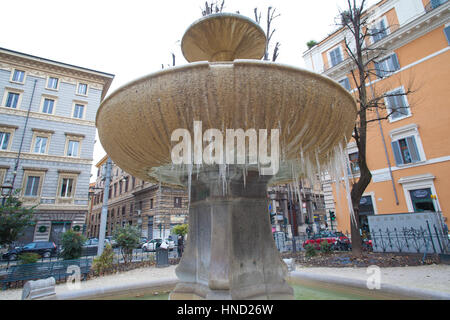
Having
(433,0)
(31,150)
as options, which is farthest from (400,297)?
(31,150)

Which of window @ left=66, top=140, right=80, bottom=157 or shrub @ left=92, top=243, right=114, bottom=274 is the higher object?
window @ left=66, top=140, right=80, bottom=157

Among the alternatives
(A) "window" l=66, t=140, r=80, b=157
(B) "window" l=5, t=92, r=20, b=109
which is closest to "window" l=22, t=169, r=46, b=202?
(A) "window" l=66, t=140, r=80, b=157

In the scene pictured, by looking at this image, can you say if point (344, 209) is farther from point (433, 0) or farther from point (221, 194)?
point (221, 194)

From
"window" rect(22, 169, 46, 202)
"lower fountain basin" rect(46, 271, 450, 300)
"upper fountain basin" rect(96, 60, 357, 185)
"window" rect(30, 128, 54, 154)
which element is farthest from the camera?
"window" rect(30, 128, 54, 154)

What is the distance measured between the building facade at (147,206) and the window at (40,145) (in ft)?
18.5

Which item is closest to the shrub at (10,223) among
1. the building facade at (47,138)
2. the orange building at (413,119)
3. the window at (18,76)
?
the building facade at (47,138)

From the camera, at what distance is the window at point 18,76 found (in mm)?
22828

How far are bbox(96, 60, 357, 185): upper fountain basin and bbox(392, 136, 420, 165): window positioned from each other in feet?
58.6

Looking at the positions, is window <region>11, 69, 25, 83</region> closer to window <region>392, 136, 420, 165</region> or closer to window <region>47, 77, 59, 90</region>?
window <region>47, 77, 59, 90</region>

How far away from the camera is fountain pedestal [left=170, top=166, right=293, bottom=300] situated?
2984 millimetres

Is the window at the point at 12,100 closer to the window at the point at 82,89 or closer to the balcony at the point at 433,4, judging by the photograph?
the window at the point at 82,89

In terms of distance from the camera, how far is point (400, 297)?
160 inches

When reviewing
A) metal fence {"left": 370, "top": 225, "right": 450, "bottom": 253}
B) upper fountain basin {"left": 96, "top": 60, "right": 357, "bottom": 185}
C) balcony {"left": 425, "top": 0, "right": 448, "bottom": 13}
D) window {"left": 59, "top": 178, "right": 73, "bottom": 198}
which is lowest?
metal fence {"left": 370, "top": 225, "right": 450, "bottom": 253}

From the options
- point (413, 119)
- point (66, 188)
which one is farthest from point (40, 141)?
point (413, 119)
